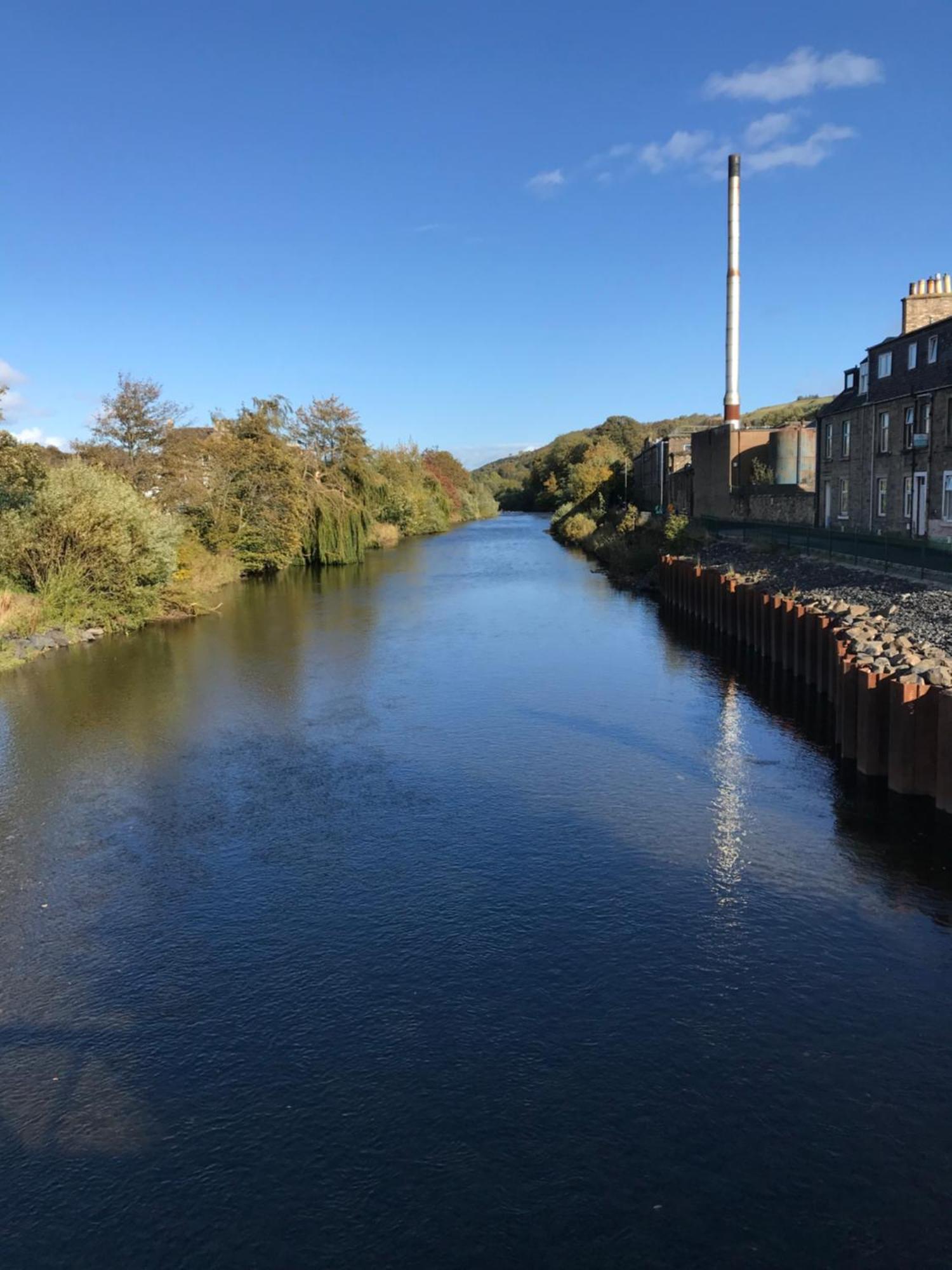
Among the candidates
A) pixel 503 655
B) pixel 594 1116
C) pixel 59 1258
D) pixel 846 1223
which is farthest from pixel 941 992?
pixel 503 655

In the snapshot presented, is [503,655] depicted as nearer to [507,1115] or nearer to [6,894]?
[6,894]

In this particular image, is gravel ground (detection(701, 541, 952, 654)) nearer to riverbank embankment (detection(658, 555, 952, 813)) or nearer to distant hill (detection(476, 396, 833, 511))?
riverbank embankment (detection(658, 555, 952, 813))

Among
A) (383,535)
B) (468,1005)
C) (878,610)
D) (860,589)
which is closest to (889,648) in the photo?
(878,610)

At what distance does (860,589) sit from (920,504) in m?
11.2

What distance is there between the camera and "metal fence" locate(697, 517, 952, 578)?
23.6 m

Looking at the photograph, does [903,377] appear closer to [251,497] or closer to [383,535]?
[251,497]

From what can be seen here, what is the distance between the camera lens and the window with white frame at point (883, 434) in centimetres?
3641

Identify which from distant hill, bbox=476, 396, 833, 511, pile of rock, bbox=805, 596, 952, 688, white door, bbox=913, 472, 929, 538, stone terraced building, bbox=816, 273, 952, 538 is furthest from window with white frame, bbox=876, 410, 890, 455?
distant hill, bbox=476, 396, 833, 511

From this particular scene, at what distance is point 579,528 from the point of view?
263 feet

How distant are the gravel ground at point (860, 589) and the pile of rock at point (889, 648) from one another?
0.75ft

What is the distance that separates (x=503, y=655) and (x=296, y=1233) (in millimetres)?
20799

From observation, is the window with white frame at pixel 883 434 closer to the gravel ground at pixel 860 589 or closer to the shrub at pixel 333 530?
the gravel ground at pixel 860 589

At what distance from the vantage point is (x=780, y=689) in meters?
22.7

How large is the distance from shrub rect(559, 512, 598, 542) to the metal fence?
3488 cm
